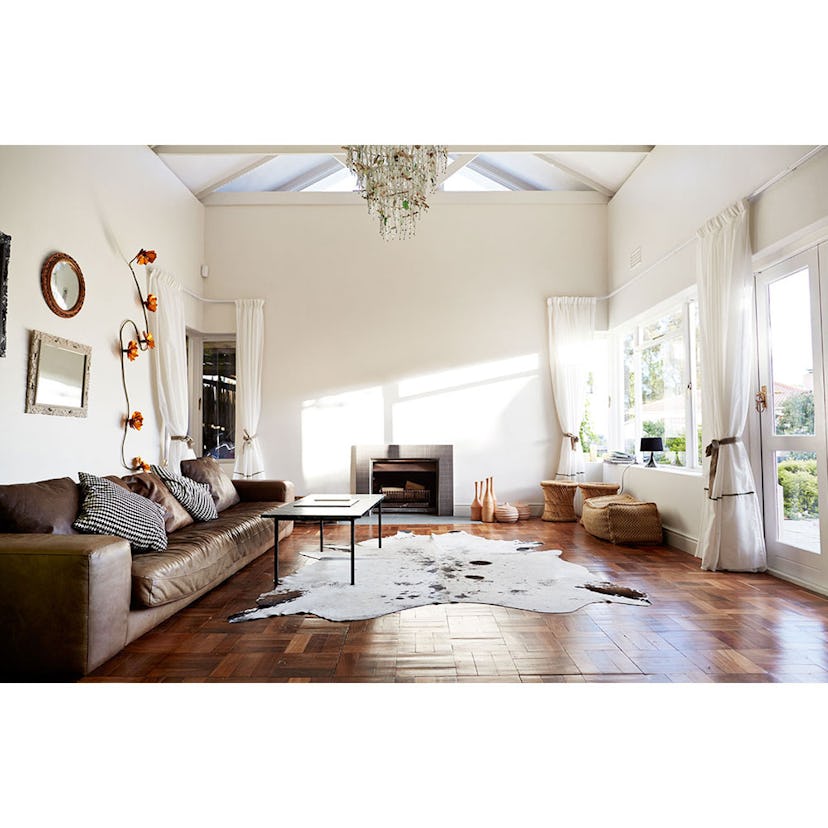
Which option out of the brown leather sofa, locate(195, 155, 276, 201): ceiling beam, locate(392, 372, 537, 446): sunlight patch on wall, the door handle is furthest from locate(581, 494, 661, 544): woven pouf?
locate(195, 155, 276, 201): ceiling beam

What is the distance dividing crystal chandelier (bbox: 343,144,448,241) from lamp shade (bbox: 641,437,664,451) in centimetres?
302

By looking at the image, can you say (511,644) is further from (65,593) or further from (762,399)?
(762,399)

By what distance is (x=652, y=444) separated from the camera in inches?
223

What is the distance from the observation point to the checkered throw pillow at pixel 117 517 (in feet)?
10.4

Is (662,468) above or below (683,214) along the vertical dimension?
below

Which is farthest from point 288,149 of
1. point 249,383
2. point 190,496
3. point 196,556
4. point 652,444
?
point 652,444

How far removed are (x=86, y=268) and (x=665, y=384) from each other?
5.32 metres

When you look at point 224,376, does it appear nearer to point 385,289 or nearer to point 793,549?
point 385,289

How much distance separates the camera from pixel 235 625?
3.04 metres

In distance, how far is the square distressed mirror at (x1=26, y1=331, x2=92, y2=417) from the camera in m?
4.02

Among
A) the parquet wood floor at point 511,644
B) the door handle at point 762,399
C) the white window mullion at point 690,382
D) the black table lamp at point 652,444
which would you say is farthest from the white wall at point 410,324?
the parquet wood floor at point 511,644

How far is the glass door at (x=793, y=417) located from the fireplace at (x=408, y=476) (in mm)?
3747

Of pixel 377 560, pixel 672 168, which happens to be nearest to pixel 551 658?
pixel 377 560
